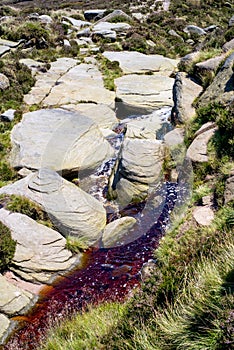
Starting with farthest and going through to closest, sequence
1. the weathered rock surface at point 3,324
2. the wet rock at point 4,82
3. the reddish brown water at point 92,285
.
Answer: the wet rock at point 4,82
the reddish brown water at point 92,285
the weathered rock surface at point 3,324

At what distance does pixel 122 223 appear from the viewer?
43.0 feet

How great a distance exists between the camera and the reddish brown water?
380 inches

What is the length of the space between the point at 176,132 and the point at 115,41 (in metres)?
23.2

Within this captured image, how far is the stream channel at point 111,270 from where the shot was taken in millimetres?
9883

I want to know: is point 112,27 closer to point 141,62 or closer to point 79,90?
point 141,62

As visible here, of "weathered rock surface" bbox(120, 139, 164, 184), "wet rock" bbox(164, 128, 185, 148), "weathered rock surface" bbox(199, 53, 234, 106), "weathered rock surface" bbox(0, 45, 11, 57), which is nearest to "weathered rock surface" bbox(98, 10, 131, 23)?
"weathered rock surface" bbox(0, 45, 11, 57)

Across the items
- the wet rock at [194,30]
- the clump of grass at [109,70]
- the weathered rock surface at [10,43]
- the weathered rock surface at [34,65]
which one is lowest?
the wet rock at [194,30]

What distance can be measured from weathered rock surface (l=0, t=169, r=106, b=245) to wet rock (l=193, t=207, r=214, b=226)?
380 cm

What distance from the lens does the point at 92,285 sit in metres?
11.1

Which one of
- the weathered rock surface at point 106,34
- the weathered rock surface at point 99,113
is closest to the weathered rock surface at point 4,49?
the weathered rock surface at point 99,113

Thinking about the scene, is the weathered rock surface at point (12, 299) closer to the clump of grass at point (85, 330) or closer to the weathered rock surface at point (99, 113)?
the clump of grass at point (85, 330)

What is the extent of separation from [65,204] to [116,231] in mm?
2046

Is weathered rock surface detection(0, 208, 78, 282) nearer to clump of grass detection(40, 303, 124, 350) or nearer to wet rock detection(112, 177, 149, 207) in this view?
wet rock detection(112, 177, 149, 207)

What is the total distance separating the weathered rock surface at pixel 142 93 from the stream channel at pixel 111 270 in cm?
890
